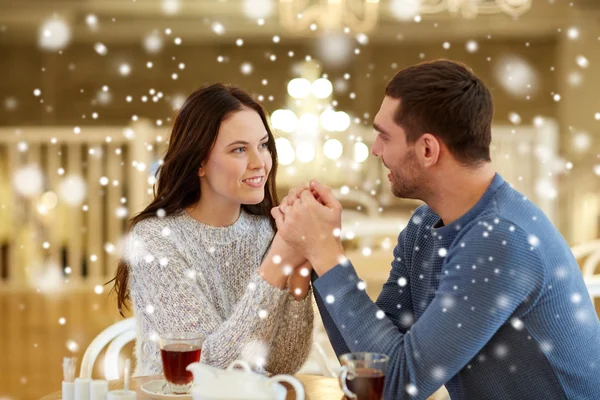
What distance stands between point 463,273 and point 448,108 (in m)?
0.29

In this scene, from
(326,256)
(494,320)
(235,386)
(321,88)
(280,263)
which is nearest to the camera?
(235,386)

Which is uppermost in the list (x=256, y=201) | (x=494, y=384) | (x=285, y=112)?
(x=285, y=112)

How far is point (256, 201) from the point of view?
5.40 feet

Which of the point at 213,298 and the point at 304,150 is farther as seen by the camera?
the point at 304,150

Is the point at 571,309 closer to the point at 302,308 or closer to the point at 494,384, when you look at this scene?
the point at 494,384

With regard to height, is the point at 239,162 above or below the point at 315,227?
above

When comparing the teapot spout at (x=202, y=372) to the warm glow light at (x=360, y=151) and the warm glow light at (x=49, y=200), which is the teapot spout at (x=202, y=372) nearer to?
the warm glow light at (x=49, y=200)

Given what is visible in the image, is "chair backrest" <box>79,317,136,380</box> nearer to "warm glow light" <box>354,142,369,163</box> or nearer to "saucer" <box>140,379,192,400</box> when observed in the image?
"saucer" <box>140,379,192,400</box>

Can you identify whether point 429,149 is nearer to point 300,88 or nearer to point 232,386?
point 232,386

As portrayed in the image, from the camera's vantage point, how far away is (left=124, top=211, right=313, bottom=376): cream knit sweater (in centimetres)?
142

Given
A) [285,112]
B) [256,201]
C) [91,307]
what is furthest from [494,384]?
[285,112]

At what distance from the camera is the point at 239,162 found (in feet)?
5.36

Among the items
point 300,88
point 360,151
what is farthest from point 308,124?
point 300,88

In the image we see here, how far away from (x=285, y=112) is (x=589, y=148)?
8.56 ft
